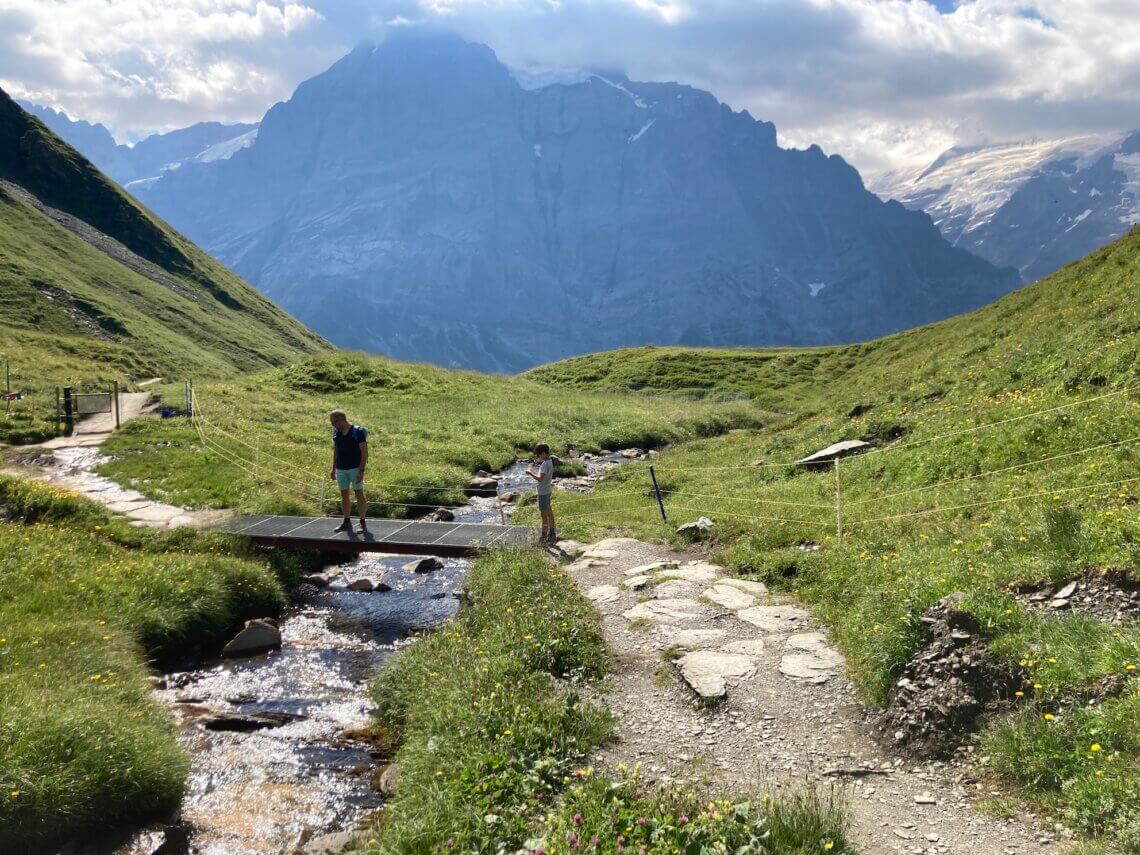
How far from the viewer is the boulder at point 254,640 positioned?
52.6 ft

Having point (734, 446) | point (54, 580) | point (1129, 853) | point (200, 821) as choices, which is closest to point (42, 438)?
point (54, 580)

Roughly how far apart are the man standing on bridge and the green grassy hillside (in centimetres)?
2115

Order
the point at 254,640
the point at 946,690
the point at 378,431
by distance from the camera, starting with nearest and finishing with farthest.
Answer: the point at 946,690, the point at 254,640, the point at 378,431

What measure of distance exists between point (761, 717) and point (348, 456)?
45.2 ft

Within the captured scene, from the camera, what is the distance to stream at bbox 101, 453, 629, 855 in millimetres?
9891

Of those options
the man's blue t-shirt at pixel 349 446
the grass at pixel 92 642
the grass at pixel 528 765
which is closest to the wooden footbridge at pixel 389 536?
the grass at pixel 92 642

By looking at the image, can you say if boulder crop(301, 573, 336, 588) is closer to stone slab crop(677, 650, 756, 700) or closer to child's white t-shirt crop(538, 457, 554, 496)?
child's white t-shirt crop(538, 457, 554, 496)

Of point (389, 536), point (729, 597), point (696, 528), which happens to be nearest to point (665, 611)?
point (729, 597)

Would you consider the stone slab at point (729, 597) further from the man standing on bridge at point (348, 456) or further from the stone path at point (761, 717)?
the man standing on bridge at point (348, 456)

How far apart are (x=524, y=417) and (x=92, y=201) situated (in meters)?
124

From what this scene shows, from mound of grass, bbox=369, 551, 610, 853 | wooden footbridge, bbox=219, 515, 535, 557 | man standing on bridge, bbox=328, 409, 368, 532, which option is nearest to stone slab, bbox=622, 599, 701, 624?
mound of grass, bbox=369, 551, 610, 853

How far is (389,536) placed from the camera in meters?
20.4

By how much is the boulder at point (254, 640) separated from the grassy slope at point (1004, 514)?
331 inches

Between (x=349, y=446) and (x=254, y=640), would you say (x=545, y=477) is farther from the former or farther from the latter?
(x=254, y=640)
